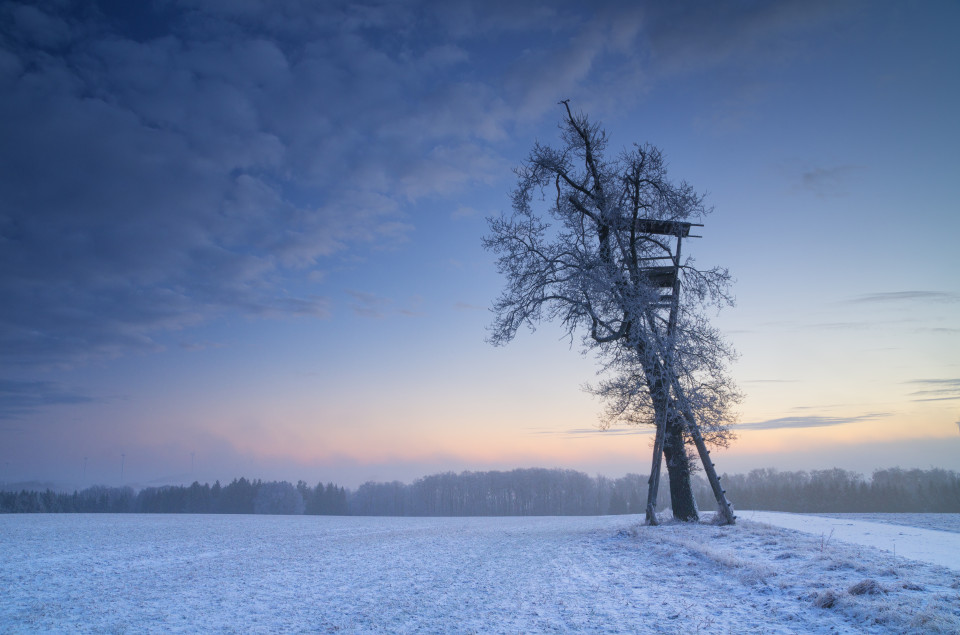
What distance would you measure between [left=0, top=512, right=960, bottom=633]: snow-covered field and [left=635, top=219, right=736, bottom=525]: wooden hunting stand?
3322mm

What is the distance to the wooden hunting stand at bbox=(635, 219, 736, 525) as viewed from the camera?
1525cm

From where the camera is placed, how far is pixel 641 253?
18.5 m

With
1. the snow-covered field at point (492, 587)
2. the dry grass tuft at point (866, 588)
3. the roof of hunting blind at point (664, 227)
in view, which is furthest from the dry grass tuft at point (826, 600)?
the roof of hunting blind at point (664, 227)

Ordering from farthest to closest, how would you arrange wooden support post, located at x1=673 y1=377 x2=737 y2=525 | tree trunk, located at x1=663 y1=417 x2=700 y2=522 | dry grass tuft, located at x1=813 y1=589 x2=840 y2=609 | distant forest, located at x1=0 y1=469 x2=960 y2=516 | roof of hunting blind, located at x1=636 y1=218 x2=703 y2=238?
distant forest, located at x1=0 y1=469 x2=960 y2=516
roof of hunting blind, located at x1=636 y1=218 x2=703 y2=238
tree trunk, located at x1=663 y1=417 x2=700 y2=522
wooden support post, located at x1=673 y1=377 x2=737 y2=525
dry grass tuft, located at x1=813 y1=589 x2=840 y2=609

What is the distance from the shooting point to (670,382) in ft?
52.5

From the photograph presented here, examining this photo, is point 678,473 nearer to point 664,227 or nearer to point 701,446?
point 701,446

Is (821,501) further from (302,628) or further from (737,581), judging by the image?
(302,628)

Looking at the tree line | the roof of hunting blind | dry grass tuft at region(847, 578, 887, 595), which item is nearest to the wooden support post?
the roof of hunting blind

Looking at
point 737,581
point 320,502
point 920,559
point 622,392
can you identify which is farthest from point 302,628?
point 320,502

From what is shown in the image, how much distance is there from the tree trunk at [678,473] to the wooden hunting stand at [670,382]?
0.47 m

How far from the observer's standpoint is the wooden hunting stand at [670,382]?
50.0 ft

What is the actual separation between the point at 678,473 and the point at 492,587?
36.6 ft

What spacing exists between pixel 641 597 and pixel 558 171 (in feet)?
50.7

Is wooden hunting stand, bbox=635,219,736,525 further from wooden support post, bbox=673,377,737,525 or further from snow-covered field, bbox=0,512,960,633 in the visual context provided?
snow-covered field, bbox=0,512,960,633
